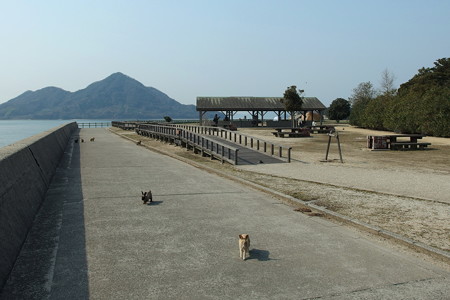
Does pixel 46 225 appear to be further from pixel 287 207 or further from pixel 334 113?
pixel 334 113

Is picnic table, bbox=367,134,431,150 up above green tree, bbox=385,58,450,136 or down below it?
below

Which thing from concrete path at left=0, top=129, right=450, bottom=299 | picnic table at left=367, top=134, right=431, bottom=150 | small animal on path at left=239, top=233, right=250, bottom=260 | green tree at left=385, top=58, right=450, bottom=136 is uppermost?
green tree at left=385, top=58, right=450, bottom=136

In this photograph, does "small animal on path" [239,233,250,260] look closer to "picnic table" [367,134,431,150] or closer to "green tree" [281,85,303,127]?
"picnic table" [367,134,431,150]

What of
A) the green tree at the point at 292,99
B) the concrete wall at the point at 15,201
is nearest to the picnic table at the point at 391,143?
the concrete wall at the point at 15,201

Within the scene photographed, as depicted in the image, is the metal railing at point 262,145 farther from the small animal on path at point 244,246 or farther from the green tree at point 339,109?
the green tree at point 339,109

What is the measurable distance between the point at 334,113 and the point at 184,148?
73621 millimetres

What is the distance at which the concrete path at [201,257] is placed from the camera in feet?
14.3

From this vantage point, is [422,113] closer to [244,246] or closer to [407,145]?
[407,145]

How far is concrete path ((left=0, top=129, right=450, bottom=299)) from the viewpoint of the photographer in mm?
4371

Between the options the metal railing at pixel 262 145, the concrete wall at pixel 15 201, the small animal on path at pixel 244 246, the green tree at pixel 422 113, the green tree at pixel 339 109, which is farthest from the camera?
the green tree at pixel 339 109

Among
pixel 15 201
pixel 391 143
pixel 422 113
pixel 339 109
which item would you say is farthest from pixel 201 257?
pixel 339 109

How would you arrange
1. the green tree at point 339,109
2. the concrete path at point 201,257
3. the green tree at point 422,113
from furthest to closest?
1. the green tree at point 339,109
2. the green tree at point 422,113
3. the concrete path at point 201,257

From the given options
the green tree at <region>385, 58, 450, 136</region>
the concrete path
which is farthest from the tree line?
the concrete path

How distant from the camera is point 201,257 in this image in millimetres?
5383
